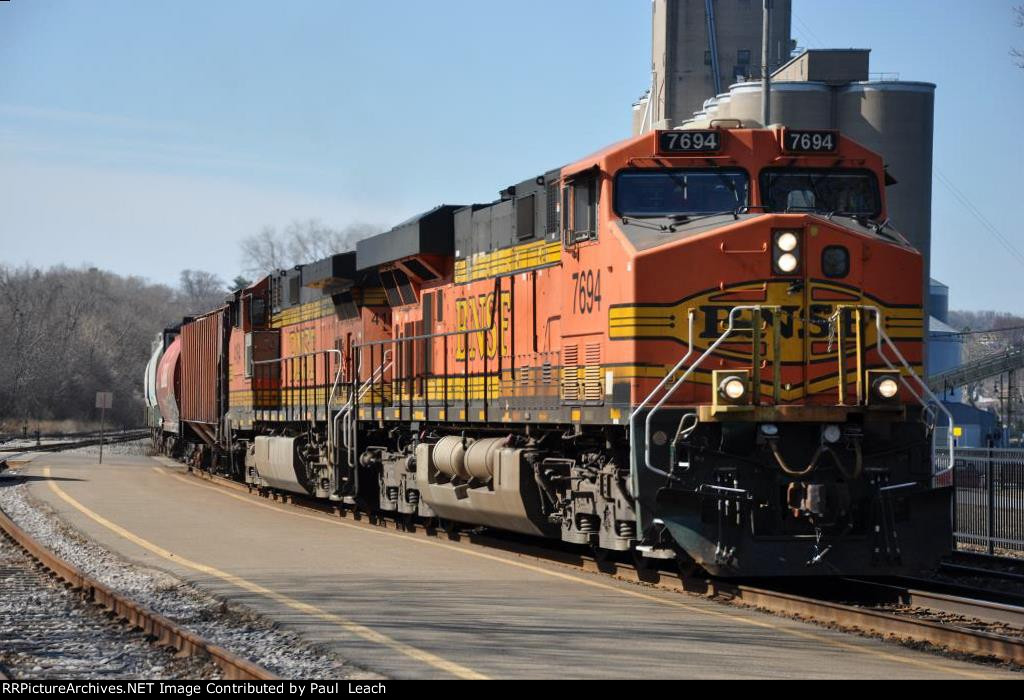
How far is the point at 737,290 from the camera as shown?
36.6 feet

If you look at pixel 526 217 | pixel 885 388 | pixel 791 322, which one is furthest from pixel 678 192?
pixel 526 217

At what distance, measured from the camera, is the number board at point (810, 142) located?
11.7 metres

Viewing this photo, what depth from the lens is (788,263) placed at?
36.3 ft

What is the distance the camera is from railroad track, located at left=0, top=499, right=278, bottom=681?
7.73 m

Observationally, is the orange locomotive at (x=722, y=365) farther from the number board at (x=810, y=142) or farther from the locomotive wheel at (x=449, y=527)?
the locomotive wheel at (x=449, y=527)

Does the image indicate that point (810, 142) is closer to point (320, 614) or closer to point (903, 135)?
point (320, 614)

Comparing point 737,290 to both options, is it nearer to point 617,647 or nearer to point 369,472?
point 617,647

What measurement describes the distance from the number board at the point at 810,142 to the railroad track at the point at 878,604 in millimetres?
4046

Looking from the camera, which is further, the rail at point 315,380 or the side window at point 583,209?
the rail at point 315,380

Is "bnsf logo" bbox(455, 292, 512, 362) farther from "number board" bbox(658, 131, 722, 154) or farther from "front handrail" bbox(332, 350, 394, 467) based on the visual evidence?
"number board" bbox(658, 131, 722, 154)

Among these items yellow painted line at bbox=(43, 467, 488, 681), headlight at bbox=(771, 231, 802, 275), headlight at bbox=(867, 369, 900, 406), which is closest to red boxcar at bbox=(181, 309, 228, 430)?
yellow painted line at bbox=(43, 467, 488, 681)

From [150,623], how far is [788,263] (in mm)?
6097

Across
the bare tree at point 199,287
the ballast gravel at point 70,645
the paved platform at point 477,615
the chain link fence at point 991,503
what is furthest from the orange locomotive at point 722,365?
the bare tree at point 199,287

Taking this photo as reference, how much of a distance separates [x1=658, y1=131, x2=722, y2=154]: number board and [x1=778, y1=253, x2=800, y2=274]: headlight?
4.17ft
